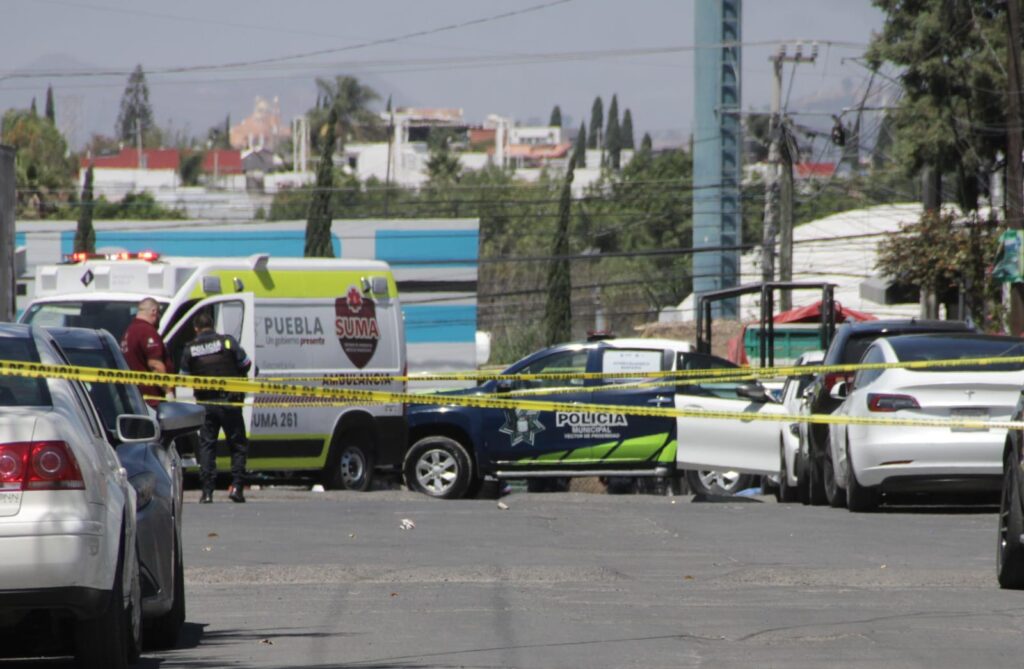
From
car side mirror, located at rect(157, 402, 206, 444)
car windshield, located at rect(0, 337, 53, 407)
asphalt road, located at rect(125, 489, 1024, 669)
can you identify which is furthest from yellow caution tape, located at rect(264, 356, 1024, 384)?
car windshield, located at rect(0, 337, 53, 407)

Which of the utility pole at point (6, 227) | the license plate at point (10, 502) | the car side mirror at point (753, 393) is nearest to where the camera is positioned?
the license plate at point (10, 502)

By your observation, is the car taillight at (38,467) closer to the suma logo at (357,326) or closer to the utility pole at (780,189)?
the suma logo at (357,326)

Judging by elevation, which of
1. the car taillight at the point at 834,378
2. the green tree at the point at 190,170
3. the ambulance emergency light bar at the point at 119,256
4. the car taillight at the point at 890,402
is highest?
the green tree at the point at 190,170

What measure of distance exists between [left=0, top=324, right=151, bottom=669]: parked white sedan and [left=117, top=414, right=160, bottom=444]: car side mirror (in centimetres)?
59

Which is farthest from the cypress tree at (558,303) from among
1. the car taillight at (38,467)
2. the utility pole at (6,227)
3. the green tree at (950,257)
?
the car taillight at (38,467)

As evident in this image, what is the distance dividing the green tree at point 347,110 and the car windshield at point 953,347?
4020 inches

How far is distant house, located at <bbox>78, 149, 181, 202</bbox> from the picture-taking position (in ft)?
360

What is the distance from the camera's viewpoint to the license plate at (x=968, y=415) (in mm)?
14148

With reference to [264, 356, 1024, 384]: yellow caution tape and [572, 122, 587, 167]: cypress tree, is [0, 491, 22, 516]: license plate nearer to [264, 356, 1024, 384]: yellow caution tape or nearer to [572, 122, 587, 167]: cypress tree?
[264, 356, 1024, 384]: yellow caution tape

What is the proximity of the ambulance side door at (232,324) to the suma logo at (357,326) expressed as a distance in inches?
43.5

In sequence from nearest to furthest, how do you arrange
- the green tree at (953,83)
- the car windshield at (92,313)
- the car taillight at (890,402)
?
the car taillight at (890,402)
the car windshield at (92,313)
the green tree at (953,83)

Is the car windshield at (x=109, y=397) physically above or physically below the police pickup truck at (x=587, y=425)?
above

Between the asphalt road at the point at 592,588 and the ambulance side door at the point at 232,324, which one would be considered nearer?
the asphalt road at the point at 592,588

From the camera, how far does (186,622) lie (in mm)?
8734
